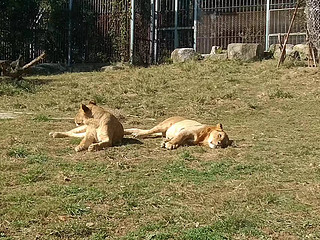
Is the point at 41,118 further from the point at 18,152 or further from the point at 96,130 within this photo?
the point at 18,152

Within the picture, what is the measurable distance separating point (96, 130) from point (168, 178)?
1.98 meters

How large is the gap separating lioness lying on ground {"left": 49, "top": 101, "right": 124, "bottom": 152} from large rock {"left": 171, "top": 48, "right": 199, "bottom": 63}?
10.7 meters

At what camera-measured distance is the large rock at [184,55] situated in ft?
59.6

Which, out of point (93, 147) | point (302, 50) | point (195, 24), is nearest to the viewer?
point (93, 147)

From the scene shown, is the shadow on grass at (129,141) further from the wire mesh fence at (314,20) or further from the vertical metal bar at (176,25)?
the vertical metal bar at (176,25)

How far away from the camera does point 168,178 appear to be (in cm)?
556

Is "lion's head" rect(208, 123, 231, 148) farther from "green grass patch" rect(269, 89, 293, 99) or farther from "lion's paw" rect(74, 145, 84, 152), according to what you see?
"green grass patch" rect(269, 89, 293, 99)

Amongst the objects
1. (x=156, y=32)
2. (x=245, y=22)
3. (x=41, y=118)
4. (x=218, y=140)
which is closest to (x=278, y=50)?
(x=245, y=22)

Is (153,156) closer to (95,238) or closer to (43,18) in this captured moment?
(95,238)

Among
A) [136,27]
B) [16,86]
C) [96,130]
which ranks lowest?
[96,130]

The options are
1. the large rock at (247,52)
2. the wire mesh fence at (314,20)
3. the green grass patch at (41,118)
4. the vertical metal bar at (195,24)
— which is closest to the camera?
the green grass patch at (41,118)

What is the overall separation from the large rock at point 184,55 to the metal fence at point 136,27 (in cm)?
135

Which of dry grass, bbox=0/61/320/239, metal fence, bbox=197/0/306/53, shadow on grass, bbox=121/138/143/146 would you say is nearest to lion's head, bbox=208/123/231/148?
dry grass, bbox=0/61/320/239

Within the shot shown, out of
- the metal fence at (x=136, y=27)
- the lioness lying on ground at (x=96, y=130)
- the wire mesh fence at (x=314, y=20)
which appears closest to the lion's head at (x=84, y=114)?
the lioness lying on ground at (x=96, y=130)
